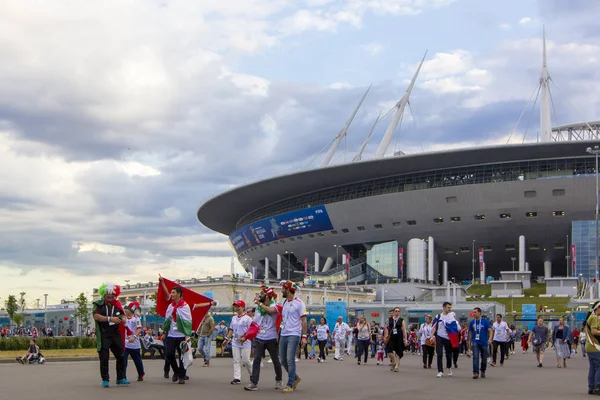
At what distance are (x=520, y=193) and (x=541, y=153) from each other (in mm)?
4778

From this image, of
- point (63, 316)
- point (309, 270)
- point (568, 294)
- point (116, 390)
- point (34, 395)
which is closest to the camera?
point (34, 395)

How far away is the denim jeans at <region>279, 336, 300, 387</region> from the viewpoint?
13.8 meters

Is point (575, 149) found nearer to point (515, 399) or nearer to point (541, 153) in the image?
point (541, 153)

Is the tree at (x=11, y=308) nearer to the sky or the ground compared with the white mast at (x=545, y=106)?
nearer to the ground

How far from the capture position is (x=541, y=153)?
282ft

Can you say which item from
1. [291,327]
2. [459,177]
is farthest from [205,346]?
[459,177]

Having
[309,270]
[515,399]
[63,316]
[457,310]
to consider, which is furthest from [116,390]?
[309,270]

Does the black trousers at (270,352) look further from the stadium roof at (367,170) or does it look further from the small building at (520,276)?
the small building at (520,276)

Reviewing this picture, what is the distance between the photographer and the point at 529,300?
79.5 m

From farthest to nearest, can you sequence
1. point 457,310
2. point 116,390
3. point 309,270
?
point 309,270
point 457,310
point 116,390

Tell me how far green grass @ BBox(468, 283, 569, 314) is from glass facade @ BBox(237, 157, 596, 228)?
40.2 feet

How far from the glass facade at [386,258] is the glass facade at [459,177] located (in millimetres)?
6925

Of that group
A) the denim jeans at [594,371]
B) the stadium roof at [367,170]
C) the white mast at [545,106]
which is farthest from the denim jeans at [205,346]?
the white mast at [545,106]

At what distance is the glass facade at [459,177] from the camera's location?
283ft
